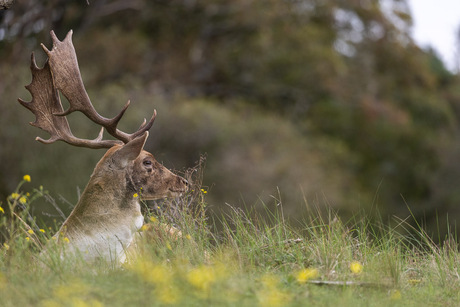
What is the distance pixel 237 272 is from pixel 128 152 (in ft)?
6.41

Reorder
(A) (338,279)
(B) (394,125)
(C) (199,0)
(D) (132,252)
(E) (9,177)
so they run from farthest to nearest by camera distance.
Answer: (B) (394,125) → (C) (199,0) → (E) (9,177) → (D) (132,252) → (A) (338,279)

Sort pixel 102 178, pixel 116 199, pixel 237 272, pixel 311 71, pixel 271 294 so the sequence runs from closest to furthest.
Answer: pixel 271 294, pixel 237 272, pixel 116 199, pixel 102 178, pixel 311 71

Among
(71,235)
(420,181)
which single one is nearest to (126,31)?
(420,181)

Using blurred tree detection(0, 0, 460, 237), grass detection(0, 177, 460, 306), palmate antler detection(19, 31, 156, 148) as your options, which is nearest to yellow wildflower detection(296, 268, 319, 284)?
grass detection(0, 177, 460, 306)

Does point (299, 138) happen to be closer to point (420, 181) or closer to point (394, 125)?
point (394, 125)

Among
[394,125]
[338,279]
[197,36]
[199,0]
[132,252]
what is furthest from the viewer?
[394,125]

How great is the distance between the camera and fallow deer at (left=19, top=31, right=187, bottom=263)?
21.4 feet

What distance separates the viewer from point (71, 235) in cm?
655

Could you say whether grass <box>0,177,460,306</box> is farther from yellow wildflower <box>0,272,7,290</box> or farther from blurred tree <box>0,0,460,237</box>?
blurred tree <box>0,0,460,237</box>

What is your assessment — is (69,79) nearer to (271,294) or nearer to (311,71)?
(271,294)

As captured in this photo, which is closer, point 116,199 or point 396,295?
point 396,295

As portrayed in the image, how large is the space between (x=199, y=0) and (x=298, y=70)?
6093 mm

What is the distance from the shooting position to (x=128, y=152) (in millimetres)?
6930

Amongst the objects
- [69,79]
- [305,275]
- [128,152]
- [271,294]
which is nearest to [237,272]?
[305,275]
